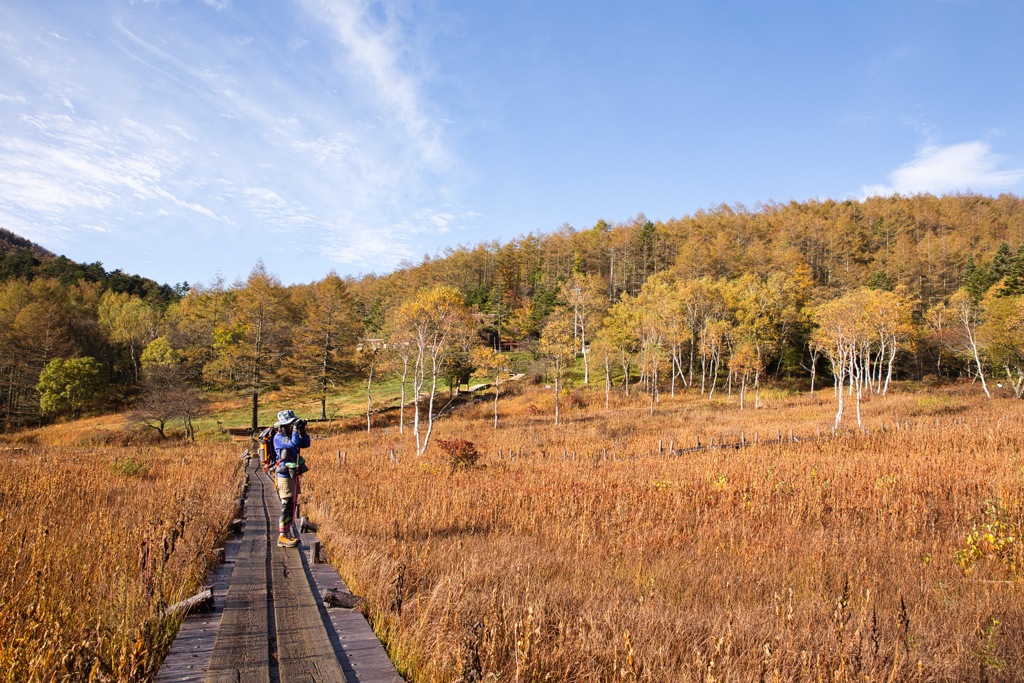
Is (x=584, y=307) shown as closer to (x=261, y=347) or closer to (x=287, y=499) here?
(x=261, y=347)

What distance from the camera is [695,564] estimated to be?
618 centimetres

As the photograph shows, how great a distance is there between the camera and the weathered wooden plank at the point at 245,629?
2.83 m

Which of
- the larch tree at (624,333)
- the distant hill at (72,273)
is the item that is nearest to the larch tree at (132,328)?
the distant hill at (72,273)

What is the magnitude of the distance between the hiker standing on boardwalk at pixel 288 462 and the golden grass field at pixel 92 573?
88 centimetres

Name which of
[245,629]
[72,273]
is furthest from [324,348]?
[72,273]

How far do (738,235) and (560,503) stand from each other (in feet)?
316

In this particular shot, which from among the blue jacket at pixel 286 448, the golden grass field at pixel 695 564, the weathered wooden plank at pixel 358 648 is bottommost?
the golden grass field at pixel 695 564

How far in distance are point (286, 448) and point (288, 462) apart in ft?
0.65

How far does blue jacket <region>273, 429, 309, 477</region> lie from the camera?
6672 mm

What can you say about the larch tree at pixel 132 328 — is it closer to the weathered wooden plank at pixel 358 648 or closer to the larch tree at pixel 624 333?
the larch tree at pixel 624 333

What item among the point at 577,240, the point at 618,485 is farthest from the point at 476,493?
the point at 577,240

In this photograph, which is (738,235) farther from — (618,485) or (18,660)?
(18,660)

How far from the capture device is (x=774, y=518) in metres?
9.20

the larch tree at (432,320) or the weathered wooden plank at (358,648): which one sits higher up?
the larch tree at (432,320)
